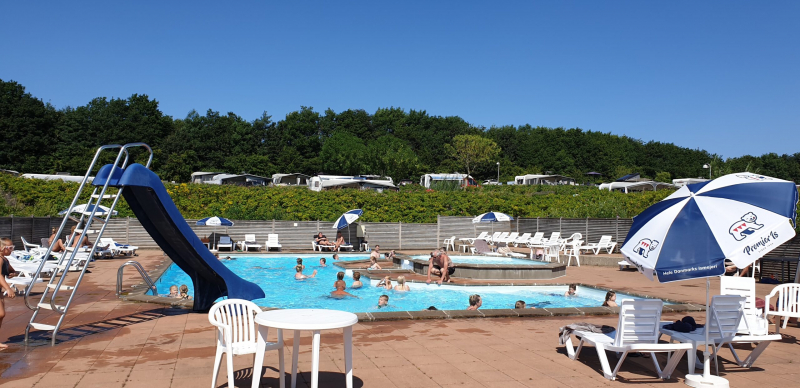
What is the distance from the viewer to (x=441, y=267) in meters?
15.0

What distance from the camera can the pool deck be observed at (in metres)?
5.11

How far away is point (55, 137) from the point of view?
4900 centimetres

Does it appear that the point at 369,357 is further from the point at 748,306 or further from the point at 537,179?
the point at 537,179

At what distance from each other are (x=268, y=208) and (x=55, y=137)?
107ft

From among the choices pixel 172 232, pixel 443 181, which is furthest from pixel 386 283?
pixel 443 181

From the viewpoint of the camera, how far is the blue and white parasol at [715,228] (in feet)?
15.7

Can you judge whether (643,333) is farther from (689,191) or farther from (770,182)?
(770,182)

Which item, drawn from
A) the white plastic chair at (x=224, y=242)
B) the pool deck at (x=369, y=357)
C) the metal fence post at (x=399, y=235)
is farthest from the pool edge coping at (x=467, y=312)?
the metal fence post at (x=399, y=235)

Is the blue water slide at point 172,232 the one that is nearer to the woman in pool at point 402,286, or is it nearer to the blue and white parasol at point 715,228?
the blue and white parasol at point 715,228

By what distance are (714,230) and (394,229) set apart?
70.7 feet

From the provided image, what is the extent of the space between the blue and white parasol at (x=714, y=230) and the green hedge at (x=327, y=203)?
888 inches

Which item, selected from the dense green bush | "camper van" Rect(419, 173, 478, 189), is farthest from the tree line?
the dense green bush

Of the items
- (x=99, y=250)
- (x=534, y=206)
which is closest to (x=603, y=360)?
(x=99, y=250)

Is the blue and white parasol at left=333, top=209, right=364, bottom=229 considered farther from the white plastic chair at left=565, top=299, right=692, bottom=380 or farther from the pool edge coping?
the white plastic chair at left=565, top=299, right=692, bottom=380
